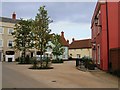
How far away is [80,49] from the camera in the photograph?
231 ft

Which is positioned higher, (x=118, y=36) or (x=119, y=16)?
(x=119, y=16)

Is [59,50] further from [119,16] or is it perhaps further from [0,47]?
[119,16]

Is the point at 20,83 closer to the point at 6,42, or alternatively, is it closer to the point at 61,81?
the point at 61,81

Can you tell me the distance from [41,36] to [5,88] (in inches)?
699

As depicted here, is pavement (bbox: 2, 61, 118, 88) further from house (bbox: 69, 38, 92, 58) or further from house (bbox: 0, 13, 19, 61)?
house (bbox: 69, 38, 92, 58)

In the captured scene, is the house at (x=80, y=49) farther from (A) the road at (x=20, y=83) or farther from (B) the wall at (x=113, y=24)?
(A) the road at (x=20, y=83)

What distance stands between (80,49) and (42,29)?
41522 mm

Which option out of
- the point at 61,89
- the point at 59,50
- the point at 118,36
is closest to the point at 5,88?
the point at 61,89

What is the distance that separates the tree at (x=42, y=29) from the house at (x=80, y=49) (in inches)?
1479

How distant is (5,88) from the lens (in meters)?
12.3

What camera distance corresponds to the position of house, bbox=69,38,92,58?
220 feet

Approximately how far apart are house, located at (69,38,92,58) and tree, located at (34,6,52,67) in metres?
37.6

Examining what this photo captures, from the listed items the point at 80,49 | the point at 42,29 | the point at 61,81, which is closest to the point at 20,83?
the point at 61,81

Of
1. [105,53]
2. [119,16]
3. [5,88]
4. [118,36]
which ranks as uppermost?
[119,16]
